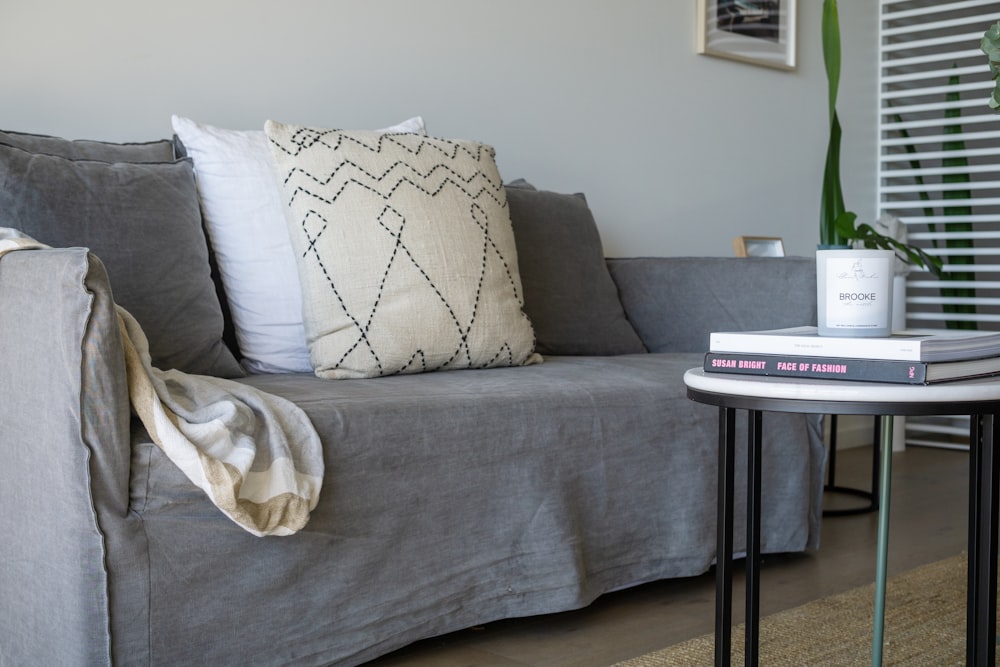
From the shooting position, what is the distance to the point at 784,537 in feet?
7.23

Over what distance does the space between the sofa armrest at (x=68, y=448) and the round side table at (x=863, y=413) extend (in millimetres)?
692

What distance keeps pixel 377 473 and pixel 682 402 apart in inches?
27.3

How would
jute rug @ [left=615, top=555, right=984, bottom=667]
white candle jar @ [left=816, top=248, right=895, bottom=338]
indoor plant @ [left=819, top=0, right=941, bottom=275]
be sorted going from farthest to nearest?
indoor plant @ [left=819, top=0, right=941, bottom=275] < jute rug @ [left=615, top=555, right=984, bottom=667] < white candle jar @ [left=816, top=248, right=895, bottom=338]

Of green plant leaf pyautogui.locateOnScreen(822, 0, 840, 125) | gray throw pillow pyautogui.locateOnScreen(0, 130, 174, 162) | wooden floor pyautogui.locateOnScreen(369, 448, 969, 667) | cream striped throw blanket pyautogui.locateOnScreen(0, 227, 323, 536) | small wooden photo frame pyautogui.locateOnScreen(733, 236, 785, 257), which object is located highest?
green plant leaf pyautogui.locateOnScreen(822, 0, 840, 125)

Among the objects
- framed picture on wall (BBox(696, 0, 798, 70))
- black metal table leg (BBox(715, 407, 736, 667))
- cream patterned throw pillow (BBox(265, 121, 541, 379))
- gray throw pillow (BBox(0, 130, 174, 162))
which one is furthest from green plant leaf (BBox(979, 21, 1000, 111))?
framed picture on wall (BBox(696, 0, 798, 70))

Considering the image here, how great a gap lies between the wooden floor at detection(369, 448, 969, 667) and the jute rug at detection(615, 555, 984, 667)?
0.07 meters

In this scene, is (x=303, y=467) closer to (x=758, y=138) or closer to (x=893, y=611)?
(x=893, y=611)

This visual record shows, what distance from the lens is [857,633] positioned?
5.79 feet

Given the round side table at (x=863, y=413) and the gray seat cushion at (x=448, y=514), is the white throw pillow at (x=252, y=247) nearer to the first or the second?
the gray seat cushion at (x=448, y=514)

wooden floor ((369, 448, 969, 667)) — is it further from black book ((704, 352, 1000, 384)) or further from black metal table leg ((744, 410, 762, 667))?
black book ((704, 352, 1000, 384))

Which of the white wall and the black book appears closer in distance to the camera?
the black book

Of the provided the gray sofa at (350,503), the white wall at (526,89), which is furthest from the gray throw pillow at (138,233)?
the white wall at (526,89)

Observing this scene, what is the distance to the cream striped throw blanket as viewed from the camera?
131cm

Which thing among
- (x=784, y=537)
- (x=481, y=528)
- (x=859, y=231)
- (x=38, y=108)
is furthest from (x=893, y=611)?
(x=38, y=108)
